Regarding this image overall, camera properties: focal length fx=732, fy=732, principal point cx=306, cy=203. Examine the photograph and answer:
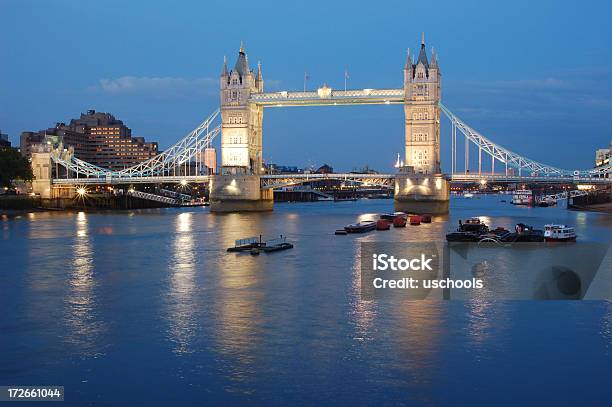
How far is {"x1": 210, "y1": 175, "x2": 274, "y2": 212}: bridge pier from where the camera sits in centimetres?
7019

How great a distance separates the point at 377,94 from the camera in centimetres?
6525

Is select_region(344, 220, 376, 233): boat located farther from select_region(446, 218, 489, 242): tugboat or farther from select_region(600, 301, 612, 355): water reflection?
select_region(600, 301, 612, 355): water reflection

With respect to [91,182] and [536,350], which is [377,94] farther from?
[536,350]

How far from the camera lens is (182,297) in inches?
852

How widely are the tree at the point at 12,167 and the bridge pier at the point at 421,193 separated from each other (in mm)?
36539

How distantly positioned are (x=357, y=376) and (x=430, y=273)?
43.7 feet

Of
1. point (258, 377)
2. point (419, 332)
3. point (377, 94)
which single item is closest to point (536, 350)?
point (419, 332)

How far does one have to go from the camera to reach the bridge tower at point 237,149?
230ft

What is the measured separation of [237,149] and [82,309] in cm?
5214

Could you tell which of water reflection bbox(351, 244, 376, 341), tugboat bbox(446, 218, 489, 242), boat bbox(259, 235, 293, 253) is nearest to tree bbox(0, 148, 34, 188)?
boat bbox(259, 235, 293, 253)

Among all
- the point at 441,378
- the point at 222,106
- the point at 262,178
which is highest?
the point at 222,106

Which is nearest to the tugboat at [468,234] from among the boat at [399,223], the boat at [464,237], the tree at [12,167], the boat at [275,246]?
the boat at [464,237]

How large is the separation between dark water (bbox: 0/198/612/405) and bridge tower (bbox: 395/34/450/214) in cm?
3920

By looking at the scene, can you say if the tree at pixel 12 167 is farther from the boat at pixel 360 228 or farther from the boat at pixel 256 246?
the boat at pixel 256 246
